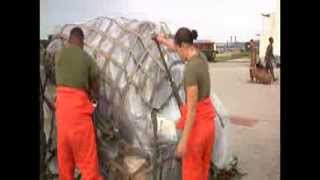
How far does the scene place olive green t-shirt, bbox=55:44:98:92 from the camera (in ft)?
9.93

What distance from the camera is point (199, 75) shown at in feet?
9.79

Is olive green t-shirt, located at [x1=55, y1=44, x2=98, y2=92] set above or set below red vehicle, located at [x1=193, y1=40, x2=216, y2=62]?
below

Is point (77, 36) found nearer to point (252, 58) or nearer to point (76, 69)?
point (76, 69)

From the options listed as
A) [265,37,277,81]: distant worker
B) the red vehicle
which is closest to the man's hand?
the red vehicle

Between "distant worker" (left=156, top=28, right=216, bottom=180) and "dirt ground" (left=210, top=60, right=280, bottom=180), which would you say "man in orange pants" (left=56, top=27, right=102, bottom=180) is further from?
"dirt ground" (left=210, top=60, right=280, bottom=180)

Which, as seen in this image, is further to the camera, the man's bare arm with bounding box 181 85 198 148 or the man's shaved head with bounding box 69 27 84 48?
the man's shaved head with bounding box 69 27 84 48

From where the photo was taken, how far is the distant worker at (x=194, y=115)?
9.64 feet

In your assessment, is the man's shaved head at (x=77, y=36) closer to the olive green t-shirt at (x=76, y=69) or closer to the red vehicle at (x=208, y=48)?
the olive green t-shirt at (x=76, y=69)
